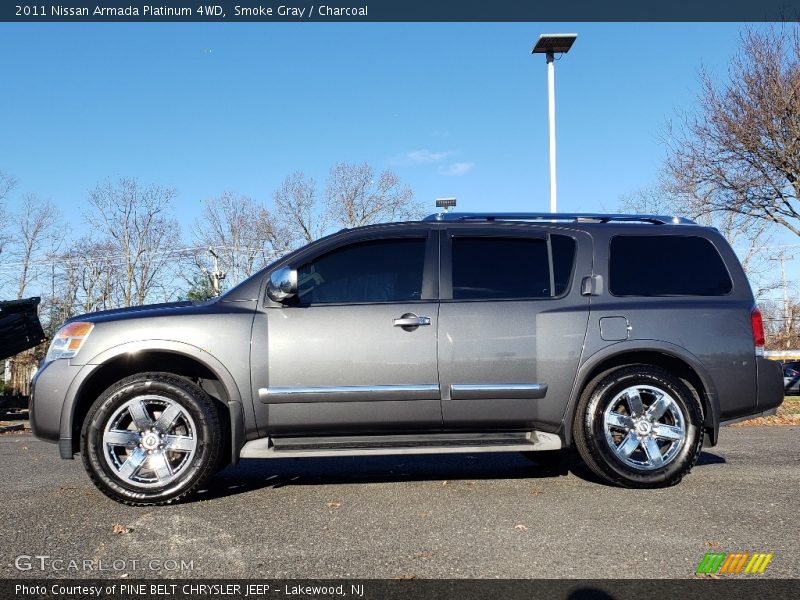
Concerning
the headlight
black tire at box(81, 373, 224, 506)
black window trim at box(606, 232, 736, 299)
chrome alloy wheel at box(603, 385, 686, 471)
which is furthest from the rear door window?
the headlight

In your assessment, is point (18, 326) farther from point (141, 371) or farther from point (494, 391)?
point (494, 391)

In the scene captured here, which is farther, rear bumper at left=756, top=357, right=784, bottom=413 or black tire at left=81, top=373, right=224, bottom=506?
rear bumper at left=756, top=357, right=784, bottom=413

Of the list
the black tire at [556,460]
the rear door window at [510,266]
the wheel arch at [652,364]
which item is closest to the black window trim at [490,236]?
the rear door window at [510,266]

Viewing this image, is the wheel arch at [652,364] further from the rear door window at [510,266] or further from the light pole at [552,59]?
the light pole at [552,59]

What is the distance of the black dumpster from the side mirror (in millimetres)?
10043

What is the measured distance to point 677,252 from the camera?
16.2ft

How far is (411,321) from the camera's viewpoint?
4.46 metres

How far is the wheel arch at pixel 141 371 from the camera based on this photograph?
4.27 meters

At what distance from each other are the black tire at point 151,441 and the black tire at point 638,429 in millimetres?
2473

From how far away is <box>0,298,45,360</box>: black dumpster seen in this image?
1246cm

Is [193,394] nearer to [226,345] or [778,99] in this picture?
[226,345]

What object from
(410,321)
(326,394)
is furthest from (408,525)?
(410,321)

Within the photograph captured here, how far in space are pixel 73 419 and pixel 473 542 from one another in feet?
8.86

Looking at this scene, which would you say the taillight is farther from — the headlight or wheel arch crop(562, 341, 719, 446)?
the headlight
